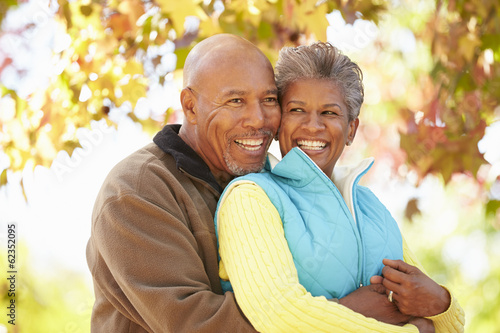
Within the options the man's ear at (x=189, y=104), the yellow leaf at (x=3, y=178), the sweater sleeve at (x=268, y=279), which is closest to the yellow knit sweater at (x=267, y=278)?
the sweater sleeve at (x=268, y=279)

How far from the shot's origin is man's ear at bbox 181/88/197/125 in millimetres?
2334

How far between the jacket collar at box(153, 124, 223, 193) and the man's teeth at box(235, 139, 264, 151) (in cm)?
17

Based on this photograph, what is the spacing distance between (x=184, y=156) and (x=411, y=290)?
967 millimetres

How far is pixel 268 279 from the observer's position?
167 cm

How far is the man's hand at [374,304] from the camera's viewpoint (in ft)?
5.82

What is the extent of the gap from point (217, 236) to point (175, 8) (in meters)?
1.35

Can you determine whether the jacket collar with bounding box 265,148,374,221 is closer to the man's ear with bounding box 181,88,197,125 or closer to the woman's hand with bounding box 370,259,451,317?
the woman's hand with bounding box 370,259,451,317

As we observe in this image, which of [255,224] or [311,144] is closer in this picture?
[255,224]

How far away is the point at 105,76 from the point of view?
3.41 metres

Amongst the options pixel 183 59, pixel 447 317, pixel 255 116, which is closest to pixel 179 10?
pixel 183 59

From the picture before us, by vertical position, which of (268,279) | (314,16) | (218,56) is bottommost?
(268,279)

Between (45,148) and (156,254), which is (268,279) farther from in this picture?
(45,148)

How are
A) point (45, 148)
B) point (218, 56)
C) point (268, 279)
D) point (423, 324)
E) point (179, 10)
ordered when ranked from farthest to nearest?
point (45, 148)
point (179, 10)
point (218, 56)
point (423, 324)
point (268, 279)

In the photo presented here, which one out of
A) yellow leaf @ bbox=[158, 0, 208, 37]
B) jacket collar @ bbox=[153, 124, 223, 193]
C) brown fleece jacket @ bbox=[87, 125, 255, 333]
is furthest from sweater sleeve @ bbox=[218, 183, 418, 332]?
yellow leaf @ bbox=[158, 0, 208, 37]
